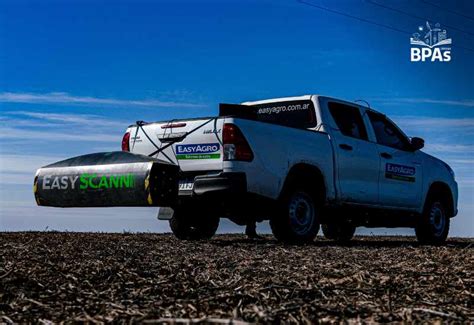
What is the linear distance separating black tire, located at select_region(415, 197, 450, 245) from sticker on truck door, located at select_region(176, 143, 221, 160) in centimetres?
539

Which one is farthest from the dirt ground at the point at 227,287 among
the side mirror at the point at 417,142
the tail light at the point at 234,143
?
the side mirror at the point at 417,142

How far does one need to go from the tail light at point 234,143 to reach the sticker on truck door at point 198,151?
152 mm

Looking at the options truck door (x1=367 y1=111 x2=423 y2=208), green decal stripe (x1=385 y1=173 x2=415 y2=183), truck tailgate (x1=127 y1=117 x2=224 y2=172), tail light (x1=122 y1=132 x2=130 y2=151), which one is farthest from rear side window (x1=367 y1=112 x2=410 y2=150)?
tail light (x1=122 y1=132 x2=130 y2=151)

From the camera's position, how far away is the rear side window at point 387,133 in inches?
485

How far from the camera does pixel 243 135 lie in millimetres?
9430

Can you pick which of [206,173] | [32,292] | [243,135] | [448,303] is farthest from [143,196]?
[448,303]

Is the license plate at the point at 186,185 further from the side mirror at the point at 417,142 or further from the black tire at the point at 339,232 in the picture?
the black tire at the point at 339,232

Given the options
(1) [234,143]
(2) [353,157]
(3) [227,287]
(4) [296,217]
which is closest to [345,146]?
(2) [353,157]

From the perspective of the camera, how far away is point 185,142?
395 inches

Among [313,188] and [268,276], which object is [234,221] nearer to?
[313,188]

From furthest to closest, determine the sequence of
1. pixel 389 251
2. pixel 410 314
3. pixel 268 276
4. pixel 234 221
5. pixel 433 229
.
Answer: pixel 433 229 < pixel 234 221 < pixel 389 251 < pixel 268 276 < pixel 410 314

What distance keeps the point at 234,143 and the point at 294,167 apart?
125 centimetres

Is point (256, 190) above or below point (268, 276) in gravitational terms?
above

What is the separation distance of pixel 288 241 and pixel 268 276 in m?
→ 4.62
